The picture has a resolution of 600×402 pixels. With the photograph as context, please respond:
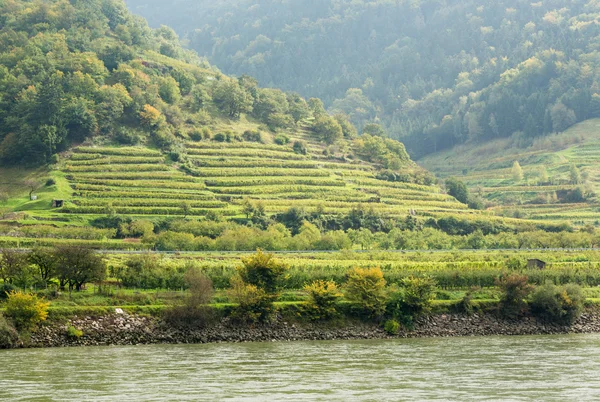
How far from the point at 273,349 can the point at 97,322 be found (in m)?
14.1

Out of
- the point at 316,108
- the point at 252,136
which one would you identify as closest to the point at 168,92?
the point at 252,136

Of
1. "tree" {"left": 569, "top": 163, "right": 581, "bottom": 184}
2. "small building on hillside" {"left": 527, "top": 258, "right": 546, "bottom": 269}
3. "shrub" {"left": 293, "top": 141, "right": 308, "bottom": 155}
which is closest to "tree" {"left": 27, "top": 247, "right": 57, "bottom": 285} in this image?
"small building on hillside" {"left": 527, "top": 258, "right": 546, "bottom": 269}

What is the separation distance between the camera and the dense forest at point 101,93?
144625mm

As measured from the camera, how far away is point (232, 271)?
8750 cm

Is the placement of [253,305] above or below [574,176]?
below

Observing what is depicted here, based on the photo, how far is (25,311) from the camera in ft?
230

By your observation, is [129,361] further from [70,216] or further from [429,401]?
[70,216]

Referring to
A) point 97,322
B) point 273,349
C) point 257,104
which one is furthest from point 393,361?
point 257,104

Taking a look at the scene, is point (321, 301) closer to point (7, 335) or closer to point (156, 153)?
point (7, 335)

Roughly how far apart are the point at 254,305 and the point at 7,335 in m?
19.6

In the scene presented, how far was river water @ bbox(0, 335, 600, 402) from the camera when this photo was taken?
2055 inches

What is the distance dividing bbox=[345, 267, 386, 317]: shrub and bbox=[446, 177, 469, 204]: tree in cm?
8869

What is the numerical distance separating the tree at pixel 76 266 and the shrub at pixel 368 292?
69.8 ft

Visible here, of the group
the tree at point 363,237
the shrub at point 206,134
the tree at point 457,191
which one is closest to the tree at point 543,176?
the tree at point 457,191
